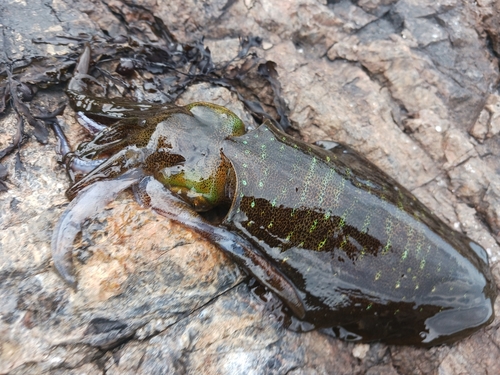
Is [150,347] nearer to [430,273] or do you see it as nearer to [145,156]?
[145,156]

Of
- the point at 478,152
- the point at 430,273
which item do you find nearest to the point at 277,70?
the point at 478,152

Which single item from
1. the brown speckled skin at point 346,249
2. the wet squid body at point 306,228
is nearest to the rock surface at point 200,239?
the wet squid body at point 306,228

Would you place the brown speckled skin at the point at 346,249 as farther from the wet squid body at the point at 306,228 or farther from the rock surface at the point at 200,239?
the rock surface at the point at 200,239

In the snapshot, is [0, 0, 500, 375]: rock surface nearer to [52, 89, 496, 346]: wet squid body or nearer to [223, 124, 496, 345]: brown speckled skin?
[52, 89, 496, 346]: wet squid body

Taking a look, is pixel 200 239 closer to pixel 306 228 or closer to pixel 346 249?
pixel 306 228

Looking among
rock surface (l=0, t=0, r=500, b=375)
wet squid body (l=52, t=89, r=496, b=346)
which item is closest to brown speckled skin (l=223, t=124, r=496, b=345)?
wet squid body (l=52, t=89, r=496, b=346)
